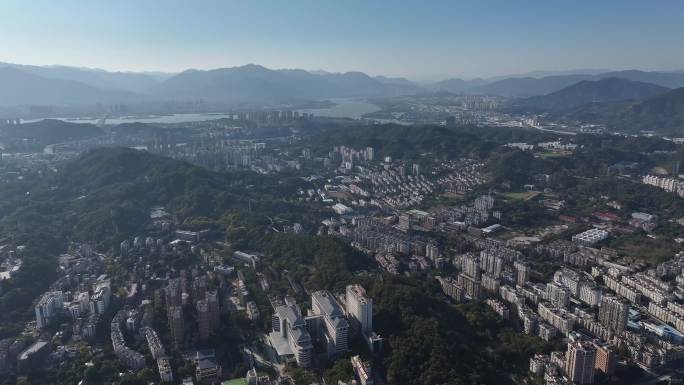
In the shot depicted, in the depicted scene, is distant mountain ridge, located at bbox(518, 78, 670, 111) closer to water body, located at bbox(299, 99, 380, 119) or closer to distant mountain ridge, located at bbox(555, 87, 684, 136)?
distant mountain ridge, located at bbox(555, 87, 684, 136)

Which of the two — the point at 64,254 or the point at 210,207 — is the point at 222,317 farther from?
the point at 210,207

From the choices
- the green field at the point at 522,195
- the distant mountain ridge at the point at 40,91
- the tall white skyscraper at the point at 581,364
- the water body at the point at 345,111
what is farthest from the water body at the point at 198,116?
the tall white skyscraper at the point at 581,364

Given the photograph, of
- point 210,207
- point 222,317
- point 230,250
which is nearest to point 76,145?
point 210,207

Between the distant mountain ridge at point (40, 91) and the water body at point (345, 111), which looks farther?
the distant mountain ridge at point (40, 91)

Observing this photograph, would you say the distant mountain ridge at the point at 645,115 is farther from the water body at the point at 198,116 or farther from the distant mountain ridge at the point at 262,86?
the distant mountain ridge at the point at 262,86

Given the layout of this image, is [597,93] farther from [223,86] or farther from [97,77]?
[97,77]
